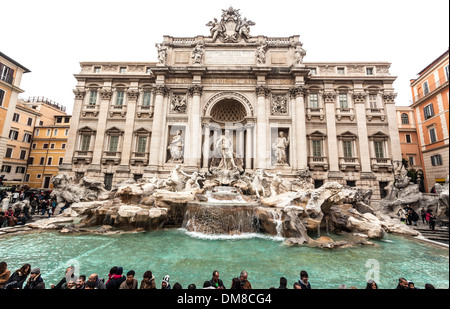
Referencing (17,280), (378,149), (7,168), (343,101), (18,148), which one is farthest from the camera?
(343,101)

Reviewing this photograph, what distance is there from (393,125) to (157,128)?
22426 millimetres

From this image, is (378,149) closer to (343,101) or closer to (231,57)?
(343,101)

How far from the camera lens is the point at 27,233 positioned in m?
8.49

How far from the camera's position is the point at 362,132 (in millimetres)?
18219

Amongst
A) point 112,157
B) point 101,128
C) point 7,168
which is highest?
point 101,128

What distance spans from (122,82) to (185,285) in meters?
21.5

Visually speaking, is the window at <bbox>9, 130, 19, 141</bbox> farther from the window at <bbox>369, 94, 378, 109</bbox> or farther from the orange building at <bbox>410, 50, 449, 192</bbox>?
the window at <bbox>369, 94, 378, 109</bbox>

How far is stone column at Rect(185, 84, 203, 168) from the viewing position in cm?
1741

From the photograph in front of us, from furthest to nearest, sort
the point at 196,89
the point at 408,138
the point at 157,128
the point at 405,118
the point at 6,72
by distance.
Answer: the point at 405,118, the point at 408,138, the point at 196,89, the point at 157,128, the point at 6,72

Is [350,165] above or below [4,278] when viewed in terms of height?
above

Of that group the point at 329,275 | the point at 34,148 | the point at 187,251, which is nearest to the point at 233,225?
the point at 187,251

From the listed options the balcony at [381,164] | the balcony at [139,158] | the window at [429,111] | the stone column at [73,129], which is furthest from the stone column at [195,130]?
the balcony at [381,164]

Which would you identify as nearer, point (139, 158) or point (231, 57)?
point (139, 158)

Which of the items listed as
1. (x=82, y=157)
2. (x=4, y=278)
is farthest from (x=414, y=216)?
(x=82, y=157)
